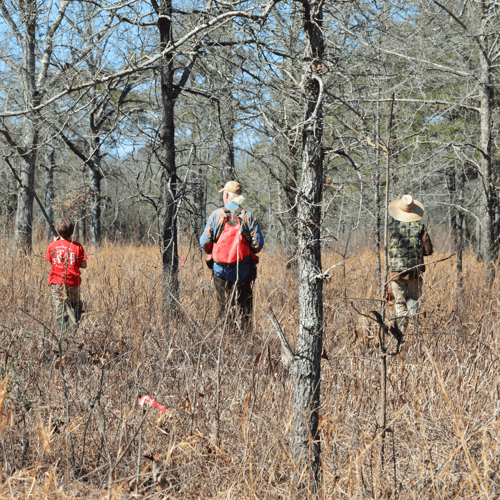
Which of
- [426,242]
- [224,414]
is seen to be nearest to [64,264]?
[224,414]

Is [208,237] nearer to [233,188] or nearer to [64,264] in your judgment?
[233,188]

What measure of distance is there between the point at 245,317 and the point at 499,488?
8.05 ft

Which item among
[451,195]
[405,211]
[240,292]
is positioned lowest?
[240,292]

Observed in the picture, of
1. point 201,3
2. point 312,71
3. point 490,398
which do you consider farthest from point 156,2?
point 490,398

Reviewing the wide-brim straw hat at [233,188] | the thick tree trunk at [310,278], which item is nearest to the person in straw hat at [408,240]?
the wide-brim straw hat at [233,188]

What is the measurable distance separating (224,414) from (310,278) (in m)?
1.22

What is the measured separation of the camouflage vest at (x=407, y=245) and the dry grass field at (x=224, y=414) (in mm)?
597

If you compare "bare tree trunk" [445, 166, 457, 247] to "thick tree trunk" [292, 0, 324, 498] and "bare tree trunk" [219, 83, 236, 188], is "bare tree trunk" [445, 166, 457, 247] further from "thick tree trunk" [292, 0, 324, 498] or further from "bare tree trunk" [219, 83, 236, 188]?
"thick tree trunk" [292, 0, 324, 498]

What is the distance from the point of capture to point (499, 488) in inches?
79.5

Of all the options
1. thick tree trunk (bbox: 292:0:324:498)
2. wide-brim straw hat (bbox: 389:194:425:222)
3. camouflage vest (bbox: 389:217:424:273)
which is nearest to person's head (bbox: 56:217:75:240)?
thick tree trunk (bbox: 292:0:324:498)

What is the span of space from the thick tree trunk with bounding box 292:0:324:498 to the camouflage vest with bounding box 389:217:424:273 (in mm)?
3073

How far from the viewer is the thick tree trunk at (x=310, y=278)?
1765 millimetres

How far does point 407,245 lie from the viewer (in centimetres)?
468

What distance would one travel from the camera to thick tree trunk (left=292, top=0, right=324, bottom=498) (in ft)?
5.79
